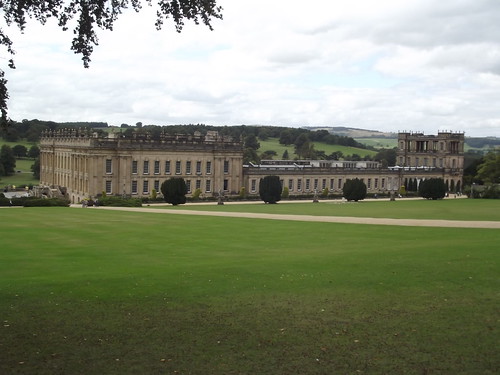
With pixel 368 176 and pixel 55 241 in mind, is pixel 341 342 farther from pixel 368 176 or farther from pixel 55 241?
pixel 368 176

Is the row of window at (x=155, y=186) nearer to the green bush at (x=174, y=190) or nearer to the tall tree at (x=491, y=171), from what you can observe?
the green bush at (x=174, y=190)

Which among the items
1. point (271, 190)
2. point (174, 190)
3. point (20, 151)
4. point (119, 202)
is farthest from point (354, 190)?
point (20, 151)

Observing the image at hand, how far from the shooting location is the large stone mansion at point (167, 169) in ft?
263

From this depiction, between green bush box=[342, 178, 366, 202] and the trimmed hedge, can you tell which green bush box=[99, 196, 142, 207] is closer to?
the trimmed hedge

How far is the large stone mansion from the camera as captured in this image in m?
80.1

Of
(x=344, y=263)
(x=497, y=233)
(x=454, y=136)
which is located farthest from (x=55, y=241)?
(x=454, y=136)

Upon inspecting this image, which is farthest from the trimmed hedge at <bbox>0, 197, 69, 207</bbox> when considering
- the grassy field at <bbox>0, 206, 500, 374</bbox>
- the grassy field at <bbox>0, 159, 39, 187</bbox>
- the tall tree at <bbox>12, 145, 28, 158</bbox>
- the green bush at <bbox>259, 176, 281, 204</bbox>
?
the tall tree at <bbox>12, 145, 28, 158</bbox>

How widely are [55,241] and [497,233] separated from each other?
23873 mm

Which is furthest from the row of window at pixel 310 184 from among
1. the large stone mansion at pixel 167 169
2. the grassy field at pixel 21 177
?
the grassy field at pixel 21 177

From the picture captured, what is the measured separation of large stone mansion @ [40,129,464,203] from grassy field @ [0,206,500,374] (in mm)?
51725

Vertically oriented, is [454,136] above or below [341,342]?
above

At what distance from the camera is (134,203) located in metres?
67.2

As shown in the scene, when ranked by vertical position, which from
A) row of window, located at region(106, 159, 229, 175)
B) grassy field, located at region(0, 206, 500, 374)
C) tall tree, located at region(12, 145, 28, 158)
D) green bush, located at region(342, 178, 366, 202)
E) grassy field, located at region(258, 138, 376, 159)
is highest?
grassy field, located at region(258, 138, 376, 159)

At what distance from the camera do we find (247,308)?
1670 cm
